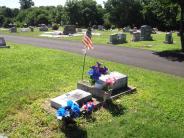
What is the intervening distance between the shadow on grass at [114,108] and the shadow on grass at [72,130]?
138 centimetres

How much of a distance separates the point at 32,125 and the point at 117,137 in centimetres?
235

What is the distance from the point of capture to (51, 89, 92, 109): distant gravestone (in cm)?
942

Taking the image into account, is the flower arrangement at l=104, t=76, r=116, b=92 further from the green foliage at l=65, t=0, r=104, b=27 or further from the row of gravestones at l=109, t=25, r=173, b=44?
the green foliage at l=65, t=0, r=104, b=27

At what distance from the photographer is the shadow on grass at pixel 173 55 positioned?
20186 mm

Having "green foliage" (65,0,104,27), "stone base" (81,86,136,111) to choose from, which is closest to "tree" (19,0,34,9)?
"green foliage" (65,0,104,27)

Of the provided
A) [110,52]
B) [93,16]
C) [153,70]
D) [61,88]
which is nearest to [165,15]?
[110,52]

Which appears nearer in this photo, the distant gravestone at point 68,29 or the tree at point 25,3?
the distant gravestone at point 68,29

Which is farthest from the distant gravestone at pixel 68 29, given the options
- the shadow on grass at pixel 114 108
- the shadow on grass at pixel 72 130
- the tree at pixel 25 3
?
the tree at pixel 25 3

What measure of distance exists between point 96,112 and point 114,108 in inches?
26.1

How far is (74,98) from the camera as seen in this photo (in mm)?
9609

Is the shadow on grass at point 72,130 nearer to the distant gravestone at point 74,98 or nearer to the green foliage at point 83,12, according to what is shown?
the distant gravestone at point 74,98

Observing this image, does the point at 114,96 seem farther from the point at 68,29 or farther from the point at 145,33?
the point at 68,29

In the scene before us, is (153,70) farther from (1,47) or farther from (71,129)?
(1,47)

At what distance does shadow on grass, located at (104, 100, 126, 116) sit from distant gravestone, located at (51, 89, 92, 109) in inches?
24.4
